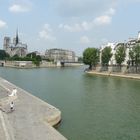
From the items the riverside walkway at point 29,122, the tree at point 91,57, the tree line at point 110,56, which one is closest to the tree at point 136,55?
the tree line at point 110,56

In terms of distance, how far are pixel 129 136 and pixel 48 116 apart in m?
5.57

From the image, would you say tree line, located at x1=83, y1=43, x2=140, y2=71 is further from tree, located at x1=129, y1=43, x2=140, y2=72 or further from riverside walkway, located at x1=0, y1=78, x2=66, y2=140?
riverside walkway, located at x1=0, y1=78, x2=66, y2=140

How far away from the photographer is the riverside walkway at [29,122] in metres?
18.9

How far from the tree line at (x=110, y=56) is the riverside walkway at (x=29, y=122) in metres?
75.4

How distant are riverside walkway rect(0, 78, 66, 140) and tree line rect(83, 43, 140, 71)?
75.4 metres

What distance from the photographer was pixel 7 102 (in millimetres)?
28422

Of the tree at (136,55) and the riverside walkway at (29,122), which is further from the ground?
the tree at (136,55)

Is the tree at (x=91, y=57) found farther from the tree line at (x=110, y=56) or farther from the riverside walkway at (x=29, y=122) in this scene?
the riverside walkway at (x=29, y=122)

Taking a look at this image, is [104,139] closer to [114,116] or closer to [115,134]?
[115,134]

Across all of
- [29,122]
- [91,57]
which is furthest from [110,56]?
[29,122]

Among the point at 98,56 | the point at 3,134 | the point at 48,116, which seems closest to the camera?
the point at 3,134

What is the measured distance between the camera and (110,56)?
399 ft

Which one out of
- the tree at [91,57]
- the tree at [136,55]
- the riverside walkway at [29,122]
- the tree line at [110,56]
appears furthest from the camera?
the tree at [91,57]

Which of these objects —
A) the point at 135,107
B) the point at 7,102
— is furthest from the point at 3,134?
the point at 135,107
